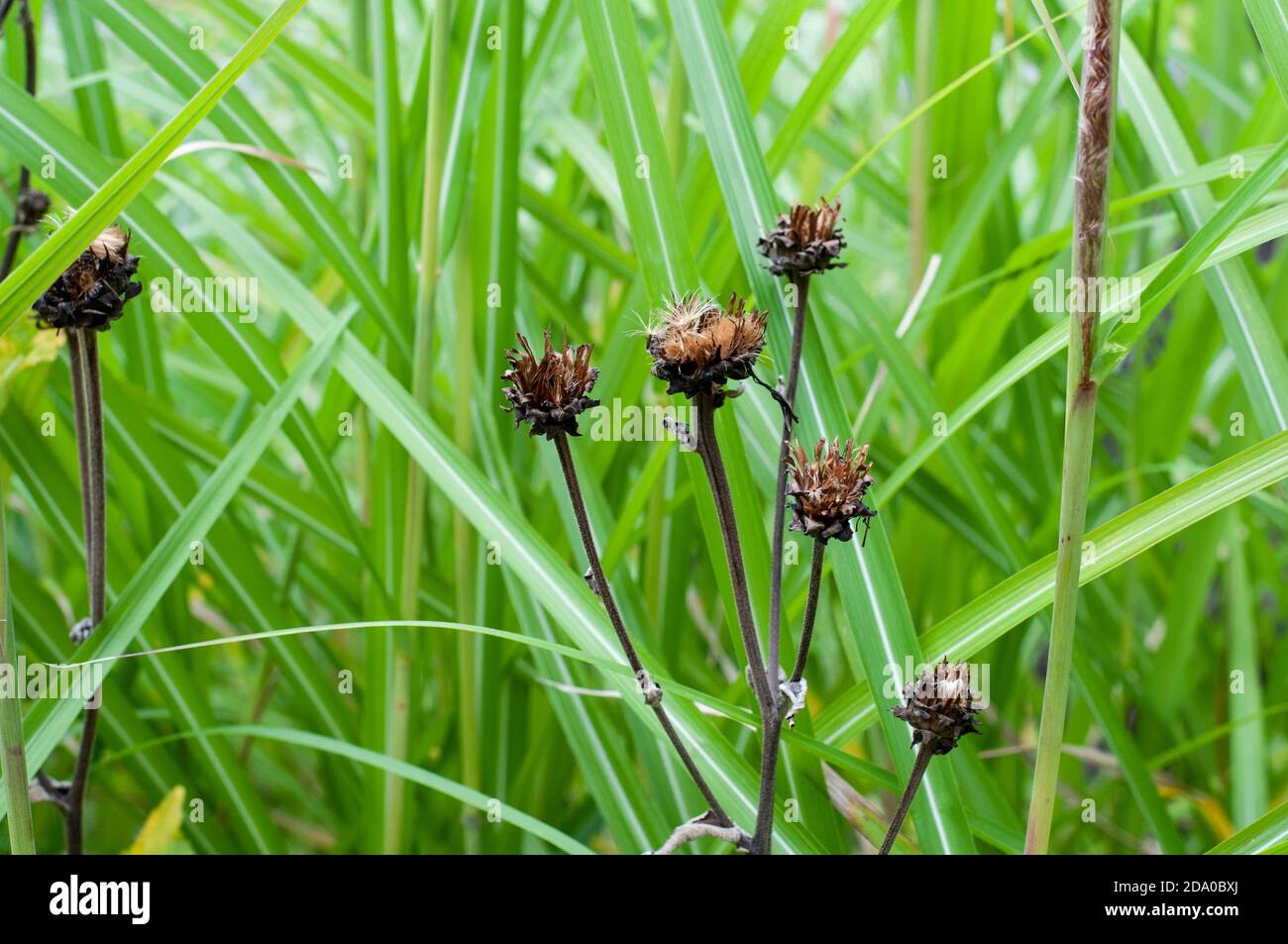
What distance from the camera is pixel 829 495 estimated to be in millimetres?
395

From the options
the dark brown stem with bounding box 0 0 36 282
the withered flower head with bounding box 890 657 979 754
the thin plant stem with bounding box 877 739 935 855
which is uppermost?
the dark brown stem with bounding box 0 0 36 282

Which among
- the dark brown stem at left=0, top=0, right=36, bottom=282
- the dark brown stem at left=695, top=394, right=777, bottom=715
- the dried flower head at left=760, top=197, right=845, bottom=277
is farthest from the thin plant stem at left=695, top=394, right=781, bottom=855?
the dark brown stem at left=0, top=0, right=36, bottom=282

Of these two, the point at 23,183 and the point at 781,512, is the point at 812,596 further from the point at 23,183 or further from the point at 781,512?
the point at 23,183

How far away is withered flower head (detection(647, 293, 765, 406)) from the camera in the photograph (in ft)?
1.30

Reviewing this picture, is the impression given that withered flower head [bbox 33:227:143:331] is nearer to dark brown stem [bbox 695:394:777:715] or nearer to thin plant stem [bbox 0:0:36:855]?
thin plant stem [bbox 0:0:36:855]

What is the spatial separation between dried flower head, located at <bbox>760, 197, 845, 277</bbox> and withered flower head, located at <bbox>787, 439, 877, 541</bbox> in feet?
0.37

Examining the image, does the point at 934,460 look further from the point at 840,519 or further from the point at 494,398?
the point at 840,519

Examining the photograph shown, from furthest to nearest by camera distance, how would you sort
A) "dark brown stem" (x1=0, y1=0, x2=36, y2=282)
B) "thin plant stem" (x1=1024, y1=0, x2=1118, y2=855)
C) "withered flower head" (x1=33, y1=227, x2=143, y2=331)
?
"dark brown stem" (x1=0, y1=0, x2=36, y2=282), "withered flower head" (x1=33, y1=227, x2=143, y2=331), "thin plant stem" (x1=1024, y1=0, x2=1118, y2=855)

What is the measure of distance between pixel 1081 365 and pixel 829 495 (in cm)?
13

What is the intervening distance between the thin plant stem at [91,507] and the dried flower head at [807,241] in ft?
1.26

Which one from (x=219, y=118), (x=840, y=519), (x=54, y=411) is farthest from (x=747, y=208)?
(x=54, y=411)

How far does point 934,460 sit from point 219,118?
75cm

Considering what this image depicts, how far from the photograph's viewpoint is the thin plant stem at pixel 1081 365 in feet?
1.26

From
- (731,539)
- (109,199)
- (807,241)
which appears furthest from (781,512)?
(109,199)
